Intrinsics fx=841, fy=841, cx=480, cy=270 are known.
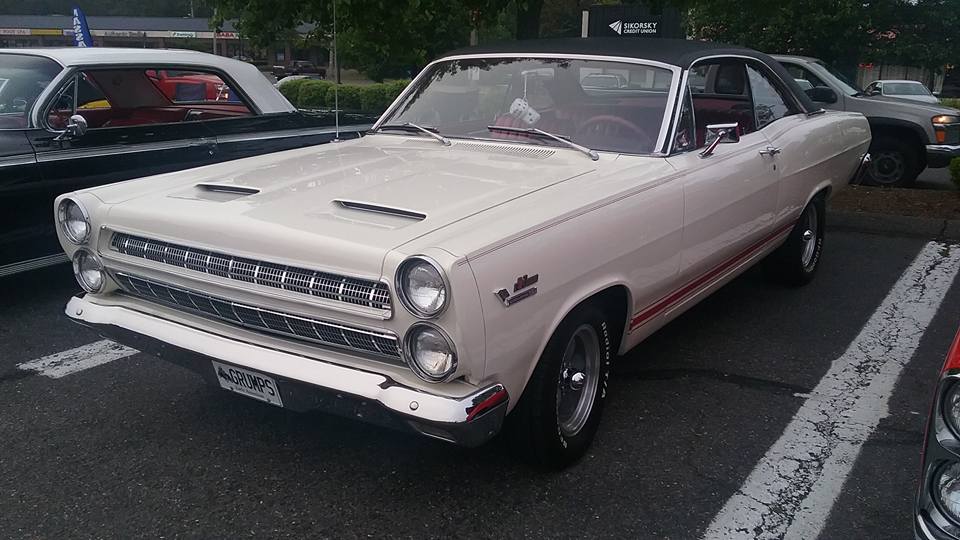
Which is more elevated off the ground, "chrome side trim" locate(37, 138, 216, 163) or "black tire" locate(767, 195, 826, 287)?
"chrome side trim" locate(37, 138, 216, 163)

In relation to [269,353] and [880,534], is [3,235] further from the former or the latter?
[880,534]

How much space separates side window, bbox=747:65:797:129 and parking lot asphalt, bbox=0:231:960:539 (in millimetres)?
1430

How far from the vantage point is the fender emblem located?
271 cm

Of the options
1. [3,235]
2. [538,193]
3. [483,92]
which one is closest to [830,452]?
[538,193]

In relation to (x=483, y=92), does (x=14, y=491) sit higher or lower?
lower

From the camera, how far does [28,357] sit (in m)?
4.52

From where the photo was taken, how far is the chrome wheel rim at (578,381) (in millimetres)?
3305

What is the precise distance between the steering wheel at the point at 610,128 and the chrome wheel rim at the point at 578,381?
1.16 metres

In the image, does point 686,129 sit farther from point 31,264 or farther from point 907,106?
point 907,106

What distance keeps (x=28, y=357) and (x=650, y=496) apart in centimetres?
337

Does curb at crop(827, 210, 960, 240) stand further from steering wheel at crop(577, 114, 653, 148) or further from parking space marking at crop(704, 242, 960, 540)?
steering wheel at crop(577, 114, 653, 148)

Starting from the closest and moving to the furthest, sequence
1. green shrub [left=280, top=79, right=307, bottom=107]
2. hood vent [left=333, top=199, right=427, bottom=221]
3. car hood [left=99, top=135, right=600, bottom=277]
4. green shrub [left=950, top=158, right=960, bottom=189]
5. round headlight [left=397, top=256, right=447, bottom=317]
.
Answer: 1. round headlight [left=397, top=256, right=447, bottom=317]
2. car hood [left=99, top=135, right=600, bottom=277]
3. hood vent [left=333, top=199, right=427, bottom=221]
4. green shrub [left=950, top=158, right=960, bottom=189]
5. green shrub [left=280, top=79, right=307, bottom=107]

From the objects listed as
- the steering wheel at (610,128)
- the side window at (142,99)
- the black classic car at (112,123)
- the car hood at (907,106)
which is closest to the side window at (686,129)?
the steering wheel at (610,128)

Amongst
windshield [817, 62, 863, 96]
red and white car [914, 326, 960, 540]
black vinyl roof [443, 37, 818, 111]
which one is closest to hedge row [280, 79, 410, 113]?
windshield [817, 62, 863, 96]
